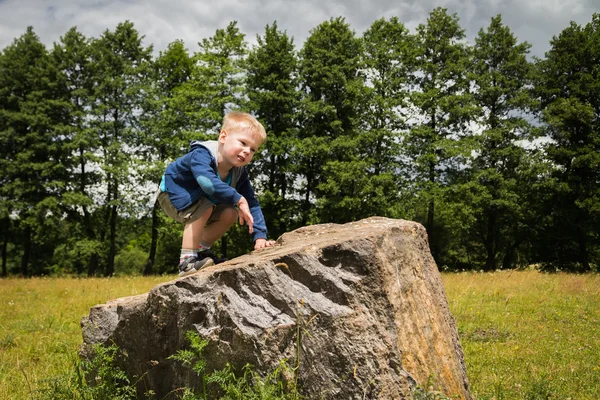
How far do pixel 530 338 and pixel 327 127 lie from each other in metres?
21.4

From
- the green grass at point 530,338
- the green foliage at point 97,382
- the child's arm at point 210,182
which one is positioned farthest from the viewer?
the green grass at point 530,338

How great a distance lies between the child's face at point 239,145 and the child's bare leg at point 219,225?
1.82 ft

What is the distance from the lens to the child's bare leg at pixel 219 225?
4594 mm

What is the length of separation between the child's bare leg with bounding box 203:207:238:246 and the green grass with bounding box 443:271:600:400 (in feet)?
9.21

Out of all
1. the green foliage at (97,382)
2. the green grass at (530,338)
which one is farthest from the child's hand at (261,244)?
the green grass at (530,338)

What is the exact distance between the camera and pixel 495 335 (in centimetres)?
626

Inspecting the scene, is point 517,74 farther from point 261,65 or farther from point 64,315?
point 64,315

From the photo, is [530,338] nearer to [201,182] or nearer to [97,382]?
[201,182]

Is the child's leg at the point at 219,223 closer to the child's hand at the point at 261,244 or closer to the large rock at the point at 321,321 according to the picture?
the child's hand at the point at 261,244

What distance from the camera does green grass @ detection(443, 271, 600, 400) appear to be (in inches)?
164

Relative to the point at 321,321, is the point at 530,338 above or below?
below

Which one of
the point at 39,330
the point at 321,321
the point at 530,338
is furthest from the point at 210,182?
the point at 530,338

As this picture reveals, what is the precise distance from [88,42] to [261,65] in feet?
41.7

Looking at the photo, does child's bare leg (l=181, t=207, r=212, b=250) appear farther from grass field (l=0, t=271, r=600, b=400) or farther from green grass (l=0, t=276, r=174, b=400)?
grass field (l=0, t=271, r=600, b=400)
